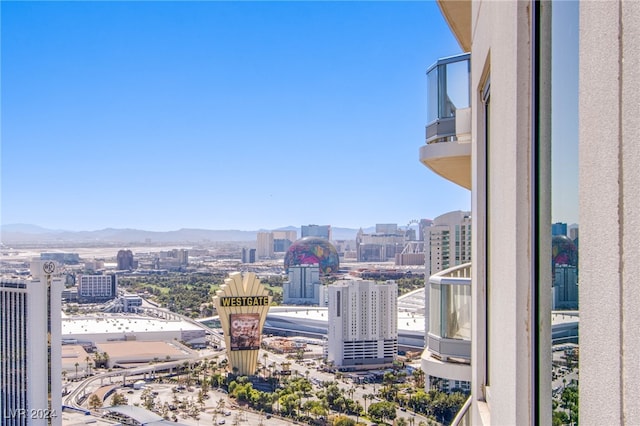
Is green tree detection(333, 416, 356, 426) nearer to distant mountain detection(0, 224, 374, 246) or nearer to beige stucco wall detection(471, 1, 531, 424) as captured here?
beige stucco wall detection(471, 1, 531, 424)

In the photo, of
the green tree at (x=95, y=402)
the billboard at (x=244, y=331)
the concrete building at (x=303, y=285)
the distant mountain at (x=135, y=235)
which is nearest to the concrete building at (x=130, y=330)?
the green tree at (x=95, y=402)

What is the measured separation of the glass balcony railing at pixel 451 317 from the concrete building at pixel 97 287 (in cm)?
2728

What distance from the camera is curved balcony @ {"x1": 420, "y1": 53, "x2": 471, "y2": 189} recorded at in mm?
1616

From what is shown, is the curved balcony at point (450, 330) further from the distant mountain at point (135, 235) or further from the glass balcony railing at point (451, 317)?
the distant mountain at point (135, 235)

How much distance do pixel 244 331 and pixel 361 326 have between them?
4151 mm

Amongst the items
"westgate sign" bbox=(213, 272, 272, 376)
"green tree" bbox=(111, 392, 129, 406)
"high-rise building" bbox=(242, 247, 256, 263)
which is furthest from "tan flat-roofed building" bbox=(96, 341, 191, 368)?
"high-rise building" bbox=(242, 247, 256, 263)

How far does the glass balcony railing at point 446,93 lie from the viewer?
1.69 metres

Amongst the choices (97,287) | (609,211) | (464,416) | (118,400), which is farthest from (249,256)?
(609,211)

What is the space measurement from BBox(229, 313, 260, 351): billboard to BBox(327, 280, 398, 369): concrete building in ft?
10.9

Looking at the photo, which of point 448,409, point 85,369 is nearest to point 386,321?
point 85,369

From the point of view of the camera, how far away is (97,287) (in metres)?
27.3

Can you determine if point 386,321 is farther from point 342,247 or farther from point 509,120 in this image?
point 342,247

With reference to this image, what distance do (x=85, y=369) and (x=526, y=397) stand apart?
15.5 metres

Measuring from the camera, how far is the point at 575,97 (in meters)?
0.41
